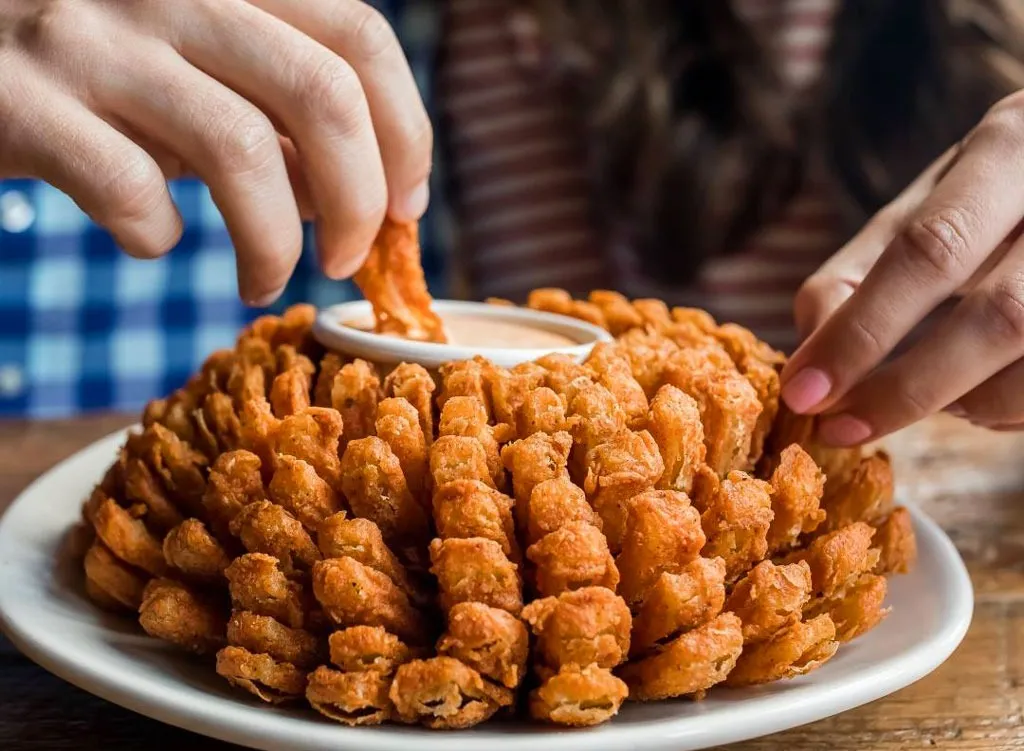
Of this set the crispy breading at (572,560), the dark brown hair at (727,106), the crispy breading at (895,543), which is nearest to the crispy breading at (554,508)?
the crispy breading at (572,560)

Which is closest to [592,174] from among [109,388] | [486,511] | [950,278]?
[109,388]

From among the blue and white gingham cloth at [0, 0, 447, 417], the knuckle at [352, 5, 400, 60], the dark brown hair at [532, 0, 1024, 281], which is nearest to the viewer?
the knuckle at [352, 5, 400, 60]

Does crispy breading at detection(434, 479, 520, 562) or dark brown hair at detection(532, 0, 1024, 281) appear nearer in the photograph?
crispy breading at detection(434, 479, 520, 562)

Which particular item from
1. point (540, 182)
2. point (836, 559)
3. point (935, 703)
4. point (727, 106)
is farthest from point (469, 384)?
point (540, 182)

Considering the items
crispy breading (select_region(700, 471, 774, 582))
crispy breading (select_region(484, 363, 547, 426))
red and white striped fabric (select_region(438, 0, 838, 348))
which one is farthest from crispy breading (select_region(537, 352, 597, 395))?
red and white striped fabric (select_region(438, 0, 838, 348))

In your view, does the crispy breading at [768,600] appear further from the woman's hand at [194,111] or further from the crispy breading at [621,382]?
→ the woman's hand at [194,111]

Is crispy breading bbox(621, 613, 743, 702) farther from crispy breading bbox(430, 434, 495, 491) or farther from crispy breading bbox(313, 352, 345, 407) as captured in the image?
crispy breading bbox(313, 352, 345, 407)
